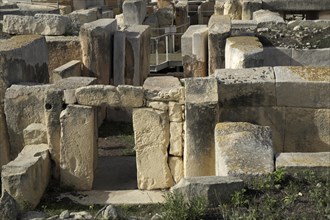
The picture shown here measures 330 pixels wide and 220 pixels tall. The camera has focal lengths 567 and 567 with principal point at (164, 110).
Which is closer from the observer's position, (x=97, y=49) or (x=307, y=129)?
(x=307, y=129)

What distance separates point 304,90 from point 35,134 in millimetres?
4008

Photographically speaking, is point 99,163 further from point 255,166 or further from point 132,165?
point 255,166

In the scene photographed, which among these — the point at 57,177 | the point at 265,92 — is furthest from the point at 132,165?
the point at 265,92

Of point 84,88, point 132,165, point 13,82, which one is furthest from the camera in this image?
point 132,165

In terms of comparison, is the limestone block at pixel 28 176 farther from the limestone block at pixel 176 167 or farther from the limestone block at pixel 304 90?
the limestone block at pixel 304 90

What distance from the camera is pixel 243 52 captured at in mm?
8773

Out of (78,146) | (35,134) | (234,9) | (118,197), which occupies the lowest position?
(118,197)

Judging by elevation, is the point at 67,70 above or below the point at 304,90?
below

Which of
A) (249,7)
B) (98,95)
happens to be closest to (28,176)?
(98,95)

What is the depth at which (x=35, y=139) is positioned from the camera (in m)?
8.59

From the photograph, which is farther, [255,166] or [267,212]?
[255,166]

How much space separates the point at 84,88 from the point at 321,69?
329cm

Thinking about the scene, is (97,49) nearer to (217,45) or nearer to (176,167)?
(217,45)

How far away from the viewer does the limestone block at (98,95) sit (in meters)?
8.08
